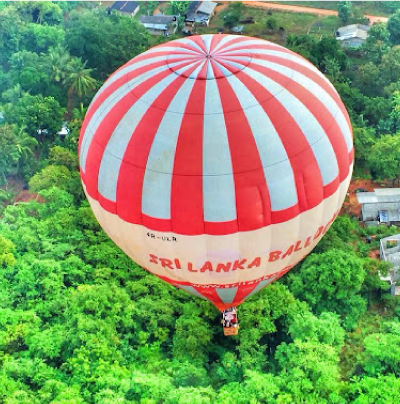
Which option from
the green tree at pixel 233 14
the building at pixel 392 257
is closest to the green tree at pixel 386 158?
the building at pixel 392 257

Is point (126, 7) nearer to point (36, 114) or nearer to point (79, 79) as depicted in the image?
point (79, 79)

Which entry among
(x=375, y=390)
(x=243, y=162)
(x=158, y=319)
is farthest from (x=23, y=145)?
(x=375, y=390)

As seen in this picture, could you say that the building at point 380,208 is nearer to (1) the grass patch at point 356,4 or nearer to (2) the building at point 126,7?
(1) the grass patch at point 356,4

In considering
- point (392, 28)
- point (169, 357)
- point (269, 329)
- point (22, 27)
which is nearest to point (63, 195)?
point (169, 357)

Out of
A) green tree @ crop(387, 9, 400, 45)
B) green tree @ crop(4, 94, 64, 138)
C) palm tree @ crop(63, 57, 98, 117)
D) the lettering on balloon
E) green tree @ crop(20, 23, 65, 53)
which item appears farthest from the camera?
green tree @ crop(20, 23, 65, 53)

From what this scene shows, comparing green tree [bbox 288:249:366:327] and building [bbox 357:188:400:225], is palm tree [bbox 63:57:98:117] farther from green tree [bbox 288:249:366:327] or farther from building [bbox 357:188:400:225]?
green tree [bbox 288:249:366:327]

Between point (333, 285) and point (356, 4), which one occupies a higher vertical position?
point (356, 4)

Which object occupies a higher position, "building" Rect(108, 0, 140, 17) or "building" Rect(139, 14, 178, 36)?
"building" Rect(108, 0, 140, 17)

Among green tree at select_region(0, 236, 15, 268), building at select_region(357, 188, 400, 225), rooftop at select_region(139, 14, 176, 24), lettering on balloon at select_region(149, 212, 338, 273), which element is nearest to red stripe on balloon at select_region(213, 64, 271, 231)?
lettering on balloon at select_region(149, 212, 338, 273)
